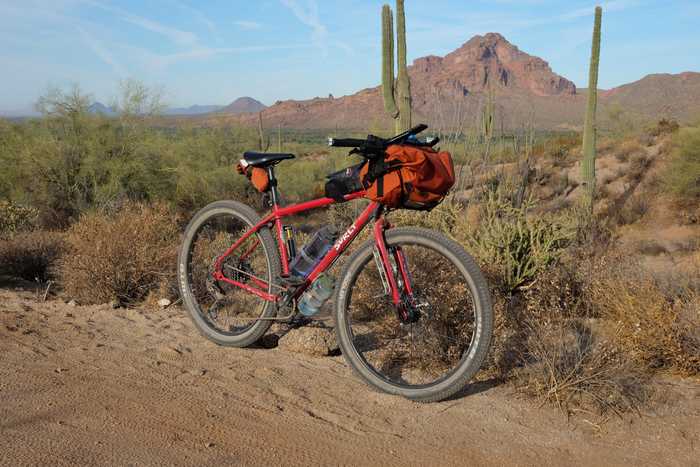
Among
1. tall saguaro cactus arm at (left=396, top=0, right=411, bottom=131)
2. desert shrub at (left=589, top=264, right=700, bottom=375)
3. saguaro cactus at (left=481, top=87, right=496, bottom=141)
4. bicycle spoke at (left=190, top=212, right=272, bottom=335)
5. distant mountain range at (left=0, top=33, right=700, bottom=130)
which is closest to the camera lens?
desert shrub at (left=589, top=264, right=700, bottom=375)

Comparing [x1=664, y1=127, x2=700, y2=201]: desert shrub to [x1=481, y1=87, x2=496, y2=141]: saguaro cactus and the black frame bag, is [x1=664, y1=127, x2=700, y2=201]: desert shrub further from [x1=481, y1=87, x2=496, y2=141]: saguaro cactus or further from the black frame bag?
the black frame bag

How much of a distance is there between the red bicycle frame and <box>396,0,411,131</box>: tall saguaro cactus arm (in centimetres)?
1108

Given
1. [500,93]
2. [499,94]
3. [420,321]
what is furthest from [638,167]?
[500,93]

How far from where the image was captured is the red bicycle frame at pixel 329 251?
3865mm

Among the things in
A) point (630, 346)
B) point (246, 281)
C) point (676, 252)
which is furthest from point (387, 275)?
point (676, 252)

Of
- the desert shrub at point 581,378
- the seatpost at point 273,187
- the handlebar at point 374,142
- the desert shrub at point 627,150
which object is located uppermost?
the handlebar at point 374,142

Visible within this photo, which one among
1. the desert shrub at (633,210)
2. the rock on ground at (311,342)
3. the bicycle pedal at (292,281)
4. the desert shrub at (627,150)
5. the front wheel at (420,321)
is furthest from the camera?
the desert shrub at (627,150)

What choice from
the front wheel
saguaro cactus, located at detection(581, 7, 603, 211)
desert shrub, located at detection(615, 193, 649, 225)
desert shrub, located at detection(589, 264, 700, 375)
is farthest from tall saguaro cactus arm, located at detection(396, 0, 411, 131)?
desert shrub, located at detection(589, 264, 700, 375)

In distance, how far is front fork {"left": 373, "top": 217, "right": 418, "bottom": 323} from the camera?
3.85 metres

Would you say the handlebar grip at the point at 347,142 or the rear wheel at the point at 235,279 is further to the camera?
the rear wheel at the point at 235,279

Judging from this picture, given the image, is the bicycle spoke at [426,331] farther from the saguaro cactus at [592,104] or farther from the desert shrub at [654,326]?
the saguaro cactus at [592,104]

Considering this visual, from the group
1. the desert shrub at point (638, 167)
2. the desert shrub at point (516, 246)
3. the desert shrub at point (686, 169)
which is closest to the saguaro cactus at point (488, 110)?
the desert shrub at point (686, 169)

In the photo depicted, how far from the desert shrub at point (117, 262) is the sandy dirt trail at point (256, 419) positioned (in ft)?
4.93

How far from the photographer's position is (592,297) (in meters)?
5.77
